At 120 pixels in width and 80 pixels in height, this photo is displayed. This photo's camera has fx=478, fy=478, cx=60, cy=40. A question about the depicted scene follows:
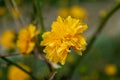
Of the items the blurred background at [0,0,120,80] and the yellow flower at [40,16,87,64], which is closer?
the yellow flower at [40,16,87,64]

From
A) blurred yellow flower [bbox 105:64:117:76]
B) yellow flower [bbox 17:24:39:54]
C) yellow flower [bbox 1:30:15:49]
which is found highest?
yellow flower [bbox 17:24:39:54]

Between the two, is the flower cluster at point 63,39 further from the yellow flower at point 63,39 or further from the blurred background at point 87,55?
the blurred background at point 87,55

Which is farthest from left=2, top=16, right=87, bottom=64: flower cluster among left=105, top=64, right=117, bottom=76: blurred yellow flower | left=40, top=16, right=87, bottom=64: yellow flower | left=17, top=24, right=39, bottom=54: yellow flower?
left=105, top=64, right=117, bottom=76: blurred yellow flower

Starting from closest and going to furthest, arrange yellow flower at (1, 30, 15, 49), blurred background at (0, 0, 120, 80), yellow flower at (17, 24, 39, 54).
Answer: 1. yellow flower at (17, 24, 39, 54)
2. blurred background at (0, 0, 120, 80)
3. yellow flower at (1, 30, 15, 49)

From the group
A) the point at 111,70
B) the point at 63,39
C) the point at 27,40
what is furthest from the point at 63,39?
the point at 111,70

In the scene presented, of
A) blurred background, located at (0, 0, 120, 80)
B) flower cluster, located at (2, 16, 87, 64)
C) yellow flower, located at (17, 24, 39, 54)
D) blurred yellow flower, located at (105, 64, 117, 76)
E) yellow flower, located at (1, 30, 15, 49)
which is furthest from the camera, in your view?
blurred yellow flower, located at (105, 64, 117, 76)

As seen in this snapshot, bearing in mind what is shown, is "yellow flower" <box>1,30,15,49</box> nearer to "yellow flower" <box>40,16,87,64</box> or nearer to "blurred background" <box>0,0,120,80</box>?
"blurred background" <box>0,0,120,80</box>
